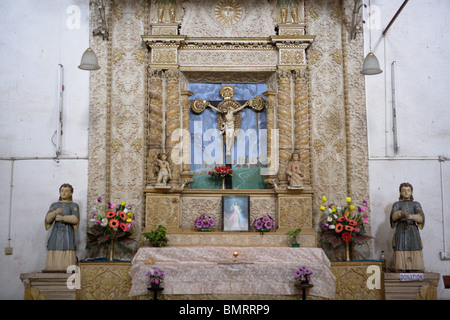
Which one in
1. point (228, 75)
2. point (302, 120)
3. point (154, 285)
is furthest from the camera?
point (228, 75)

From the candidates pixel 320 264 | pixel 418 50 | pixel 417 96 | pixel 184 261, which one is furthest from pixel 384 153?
pixel 184 261

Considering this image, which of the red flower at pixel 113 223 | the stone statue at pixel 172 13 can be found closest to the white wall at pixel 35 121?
the red flower at pixel 113 223

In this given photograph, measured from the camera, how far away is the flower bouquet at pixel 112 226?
956cm

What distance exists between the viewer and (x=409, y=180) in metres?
10.5

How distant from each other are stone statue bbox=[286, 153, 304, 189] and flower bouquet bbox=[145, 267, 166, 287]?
3.28 meters

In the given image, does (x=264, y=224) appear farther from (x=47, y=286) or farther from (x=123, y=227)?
(x=47, y=286)

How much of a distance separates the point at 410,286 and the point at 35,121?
8481 millimetres

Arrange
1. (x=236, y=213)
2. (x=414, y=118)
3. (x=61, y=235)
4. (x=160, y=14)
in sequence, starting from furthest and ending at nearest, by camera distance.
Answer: (x=160, y=14) → (x=414, y=118) → (x=236, y=213) → (x=61, y=235)

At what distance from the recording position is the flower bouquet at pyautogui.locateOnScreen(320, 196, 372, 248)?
31.4 ft

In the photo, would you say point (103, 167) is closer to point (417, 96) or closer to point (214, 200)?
point (214, 200)

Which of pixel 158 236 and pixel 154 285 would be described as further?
pixel 158 236

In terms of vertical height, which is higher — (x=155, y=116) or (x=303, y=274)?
→ (x=155, y=116)

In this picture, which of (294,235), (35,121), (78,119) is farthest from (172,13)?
(294,235)

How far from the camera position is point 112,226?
31.1 feet
